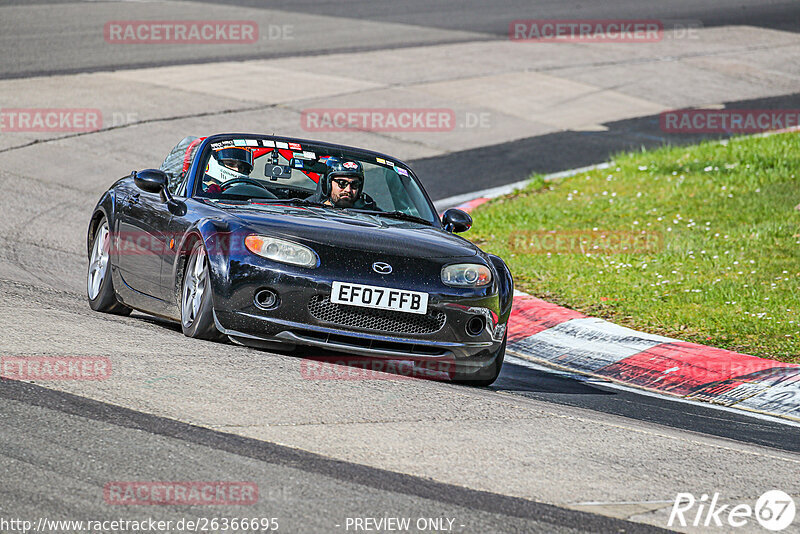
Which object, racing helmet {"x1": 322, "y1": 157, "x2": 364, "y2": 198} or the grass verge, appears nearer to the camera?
racing helmet {"x1": 322, "y1": 157, "x2": 364, "y2": 198}

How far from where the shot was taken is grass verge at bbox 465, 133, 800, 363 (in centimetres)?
953

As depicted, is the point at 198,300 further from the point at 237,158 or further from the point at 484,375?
the point at 484,375

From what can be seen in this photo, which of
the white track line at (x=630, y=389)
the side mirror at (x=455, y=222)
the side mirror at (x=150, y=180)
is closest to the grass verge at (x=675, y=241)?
the white track line at (x=630, y=389)

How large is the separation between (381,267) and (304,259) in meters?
0.43

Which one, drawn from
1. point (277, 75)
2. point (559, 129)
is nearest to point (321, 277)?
point (559, 129)

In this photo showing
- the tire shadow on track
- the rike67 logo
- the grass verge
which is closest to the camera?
the rike67 logo

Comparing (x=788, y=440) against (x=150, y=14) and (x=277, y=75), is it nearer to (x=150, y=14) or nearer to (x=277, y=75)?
(x=277, y=75)

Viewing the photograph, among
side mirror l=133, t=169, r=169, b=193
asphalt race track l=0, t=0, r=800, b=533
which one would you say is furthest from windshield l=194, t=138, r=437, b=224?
→ asphalt race track l=0, t=0, r=800, b=533

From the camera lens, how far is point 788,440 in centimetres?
660

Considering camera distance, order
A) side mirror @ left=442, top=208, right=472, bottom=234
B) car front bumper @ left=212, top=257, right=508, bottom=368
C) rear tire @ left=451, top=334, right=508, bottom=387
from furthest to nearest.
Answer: side mirror @ left=442, top=208, right=472, bottom=234 → rear tire @ left=451, top=334, right=508, bottom=387 → car front bumper @ left=212, top=257, right=508, bottom=368

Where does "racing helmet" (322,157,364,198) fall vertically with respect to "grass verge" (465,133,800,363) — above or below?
above

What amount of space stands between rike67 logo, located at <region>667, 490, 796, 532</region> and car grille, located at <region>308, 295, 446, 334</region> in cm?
222

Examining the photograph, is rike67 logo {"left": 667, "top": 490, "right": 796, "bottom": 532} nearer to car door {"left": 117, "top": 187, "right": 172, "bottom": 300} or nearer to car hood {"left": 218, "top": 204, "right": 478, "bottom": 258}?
car hood {"left": 218, "top": 204, "right": 478, "bottom": 258}

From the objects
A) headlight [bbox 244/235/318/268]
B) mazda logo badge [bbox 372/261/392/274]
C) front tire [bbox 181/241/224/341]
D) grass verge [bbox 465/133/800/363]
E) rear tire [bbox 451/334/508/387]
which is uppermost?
headlight [bbox 244/235/318/268]
